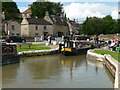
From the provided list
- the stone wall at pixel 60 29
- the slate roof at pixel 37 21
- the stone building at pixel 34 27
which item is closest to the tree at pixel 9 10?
the stone building at pixel 34 27

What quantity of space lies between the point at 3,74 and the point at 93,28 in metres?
49.0

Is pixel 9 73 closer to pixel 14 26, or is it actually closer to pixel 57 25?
pixel 14 26

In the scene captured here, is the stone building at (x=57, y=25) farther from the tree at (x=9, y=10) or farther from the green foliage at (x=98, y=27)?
the tree at (x=9, y=10)

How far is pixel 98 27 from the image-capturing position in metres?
65.1

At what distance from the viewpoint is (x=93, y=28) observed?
64.2 m

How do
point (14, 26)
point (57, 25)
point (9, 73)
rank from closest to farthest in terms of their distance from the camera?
point (9, 73), point (14, 26), point (57, 25)

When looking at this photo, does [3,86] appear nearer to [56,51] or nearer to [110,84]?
[110,84]

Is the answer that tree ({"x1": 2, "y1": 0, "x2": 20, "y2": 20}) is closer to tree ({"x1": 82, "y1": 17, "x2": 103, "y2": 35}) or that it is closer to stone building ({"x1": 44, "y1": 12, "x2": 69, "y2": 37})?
stone building ({"x1": 44, "y1": 12, "x2": 69, "y2": 37})

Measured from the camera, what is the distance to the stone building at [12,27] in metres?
55.1

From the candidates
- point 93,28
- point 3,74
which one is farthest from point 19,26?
point 3,74

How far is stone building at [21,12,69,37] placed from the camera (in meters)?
57.0

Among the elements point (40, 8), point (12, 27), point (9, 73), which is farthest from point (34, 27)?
point (9, 73)

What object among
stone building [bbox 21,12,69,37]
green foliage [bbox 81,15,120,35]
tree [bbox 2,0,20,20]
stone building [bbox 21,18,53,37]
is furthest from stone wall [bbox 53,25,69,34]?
tree [bbox 2,0,20,20]

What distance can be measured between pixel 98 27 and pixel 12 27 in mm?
23848
